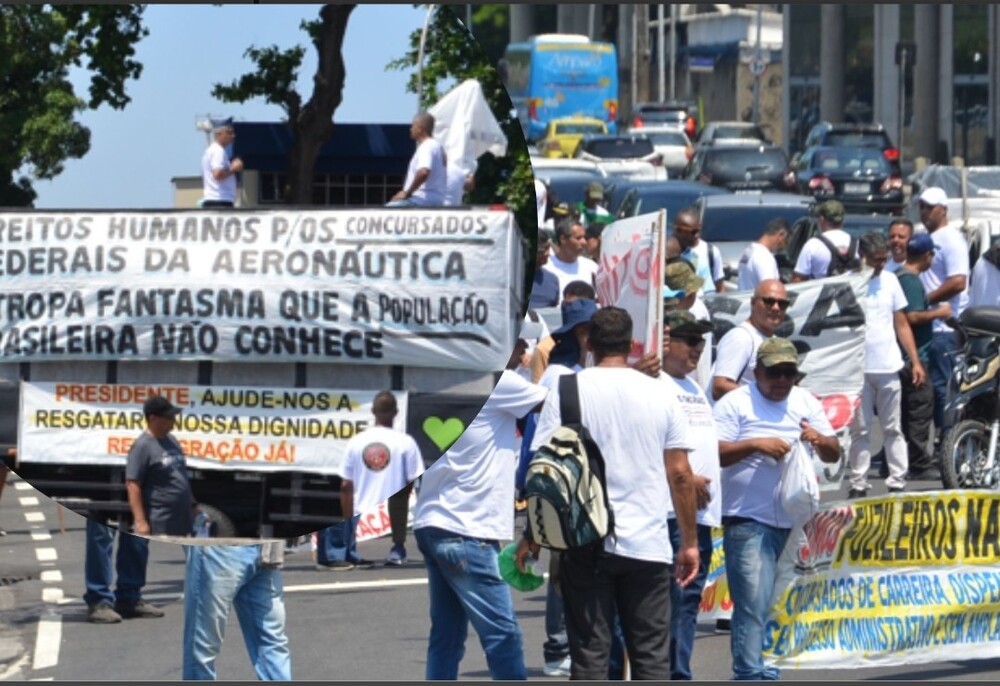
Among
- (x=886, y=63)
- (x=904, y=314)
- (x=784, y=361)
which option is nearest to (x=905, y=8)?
(x=886, y=63)

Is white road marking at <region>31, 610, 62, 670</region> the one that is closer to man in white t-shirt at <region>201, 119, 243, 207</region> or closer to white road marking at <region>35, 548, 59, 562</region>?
white road marking at <region>35, 548, 59, 562</region>

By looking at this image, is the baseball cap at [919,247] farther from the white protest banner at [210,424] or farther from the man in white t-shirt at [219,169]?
the man in white t-shirt at [219,169]

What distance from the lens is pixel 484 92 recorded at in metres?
4.45

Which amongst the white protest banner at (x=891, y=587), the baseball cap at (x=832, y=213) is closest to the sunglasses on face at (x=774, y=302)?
the white protest banner at (x=891, y=587)

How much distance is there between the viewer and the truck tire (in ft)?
13.8

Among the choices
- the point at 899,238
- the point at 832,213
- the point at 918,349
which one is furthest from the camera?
the point at 832,213

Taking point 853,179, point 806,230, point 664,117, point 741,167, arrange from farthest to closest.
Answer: point 664,117
point 741,167
point 853,179
point 806,230

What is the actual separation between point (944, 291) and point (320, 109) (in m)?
8.74

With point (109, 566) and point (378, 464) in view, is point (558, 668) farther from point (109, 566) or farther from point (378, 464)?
point (378, 464)

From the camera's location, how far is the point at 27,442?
4.22 m

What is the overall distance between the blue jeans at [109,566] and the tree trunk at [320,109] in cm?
100

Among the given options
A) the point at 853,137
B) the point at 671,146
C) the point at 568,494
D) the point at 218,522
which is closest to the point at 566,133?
the point at 671,146

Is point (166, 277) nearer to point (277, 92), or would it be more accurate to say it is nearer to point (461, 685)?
point (277, 92)

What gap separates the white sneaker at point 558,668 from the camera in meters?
7.47
